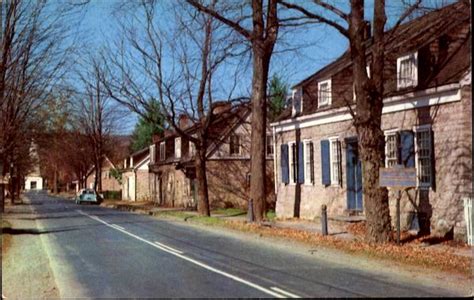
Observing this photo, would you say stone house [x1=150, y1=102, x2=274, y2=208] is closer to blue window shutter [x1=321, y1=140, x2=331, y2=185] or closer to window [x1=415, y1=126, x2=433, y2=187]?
blue window shutter [x1=321, y1=140, x2=331, y2=185]

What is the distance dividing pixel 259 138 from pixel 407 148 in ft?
23.0

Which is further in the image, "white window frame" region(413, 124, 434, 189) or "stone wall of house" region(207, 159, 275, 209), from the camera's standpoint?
"stone wall of house" region(207, 159, 275, 209)

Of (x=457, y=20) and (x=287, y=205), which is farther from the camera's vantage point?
(x=287, y=205)

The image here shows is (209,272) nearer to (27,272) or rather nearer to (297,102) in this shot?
(27,272)

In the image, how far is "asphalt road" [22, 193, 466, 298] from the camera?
31.1ft

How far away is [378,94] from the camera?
1587 cm

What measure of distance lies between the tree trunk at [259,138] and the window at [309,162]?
2833mm

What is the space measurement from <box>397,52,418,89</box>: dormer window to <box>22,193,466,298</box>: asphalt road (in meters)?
6.89

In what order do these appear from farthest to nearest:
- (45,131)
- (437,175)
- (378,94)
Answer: (45,131), (437,175), (378,94)

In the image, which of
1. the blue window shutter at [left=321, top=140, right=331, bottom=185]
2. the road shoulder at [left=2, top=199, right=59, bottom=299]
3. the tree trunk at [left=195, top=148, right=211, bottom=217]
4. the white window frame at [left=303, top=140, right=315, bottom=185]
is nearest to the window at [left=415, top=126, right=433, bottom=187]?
the blue window shutter at [left=321, top=140, right=331, bottom=185]

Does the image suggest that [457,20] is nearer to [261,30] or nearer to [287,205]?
[261,30]

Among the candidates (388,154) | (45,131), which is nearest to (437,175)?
(388,154)

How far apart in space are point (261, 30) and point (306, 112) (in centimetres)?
521

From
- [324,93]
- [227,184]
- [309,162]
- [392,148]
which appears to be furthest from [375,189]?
[227,184]
